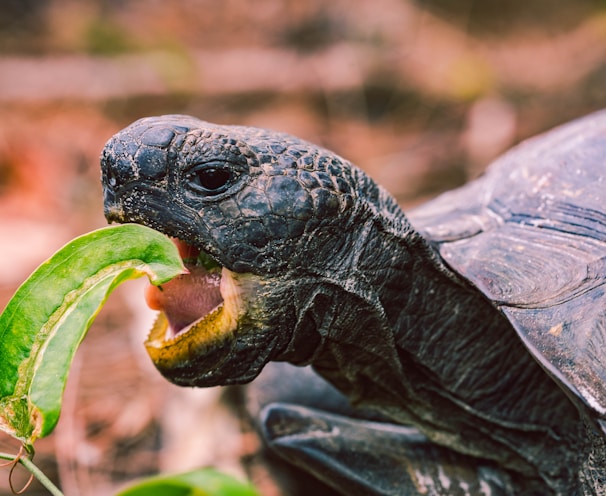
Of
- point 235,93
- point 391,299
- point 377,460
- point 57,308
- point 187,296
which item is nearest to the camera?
point 57,308

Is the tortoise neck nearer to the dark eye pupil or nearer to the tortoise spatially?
the tortoise

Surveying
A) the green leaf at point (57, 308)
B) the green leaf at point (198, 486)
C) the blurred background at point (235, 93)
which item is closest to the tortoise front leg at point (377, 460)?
the green leaf at point (198, 486)

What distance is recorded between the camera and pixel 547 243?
188cm

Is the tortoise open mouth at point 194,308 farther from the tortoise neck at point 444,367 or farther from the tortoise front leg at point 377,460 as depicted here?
the tortoise front leg at point 377,460

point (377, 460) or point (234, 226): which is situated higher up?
point (234, 226)

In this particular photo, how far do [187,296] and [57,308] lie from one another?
436mm

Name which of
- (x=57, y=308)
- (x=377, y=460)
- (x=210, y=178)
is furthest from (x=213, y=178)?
(x=377, y=460)

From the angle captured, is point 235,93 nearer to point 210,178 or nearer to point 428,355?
point 428,355

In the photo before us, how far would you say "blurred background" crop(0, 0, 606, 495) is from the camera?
11.4 ft

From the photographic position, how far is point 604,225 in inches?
74.1

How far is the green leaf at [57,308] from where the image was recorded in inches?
50.5

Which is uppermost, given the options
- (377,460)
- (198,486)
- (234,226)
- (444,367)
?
(234,226)

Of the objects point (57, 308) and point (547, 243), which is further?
point (547, 243)

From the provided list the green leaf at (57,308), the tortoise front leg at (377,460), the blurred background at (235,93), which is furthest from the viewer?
the blurred background at (235,93)
